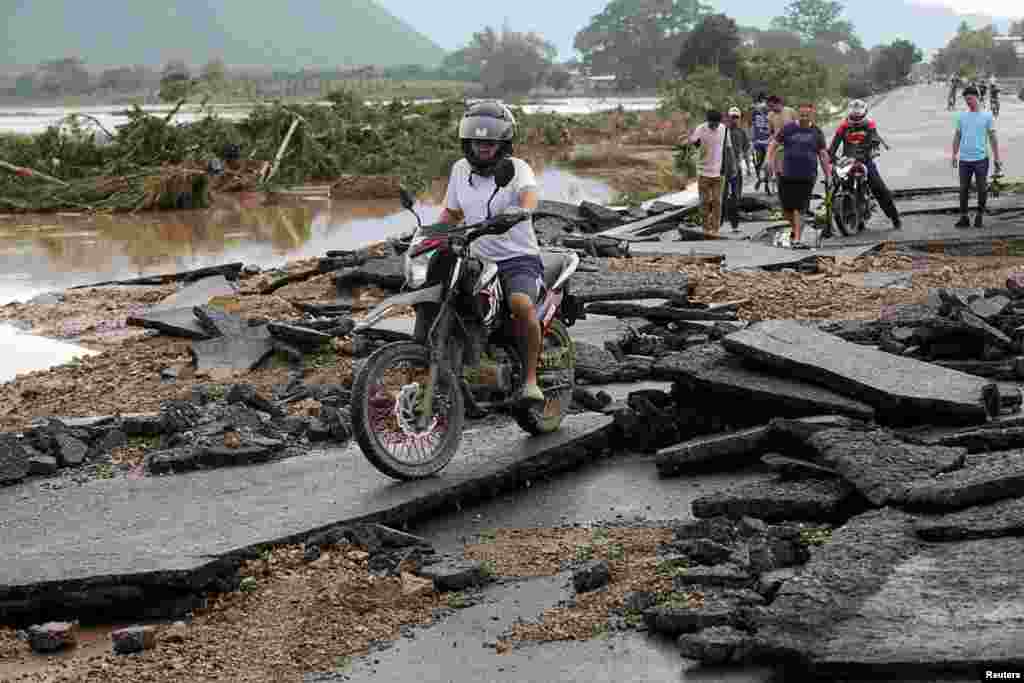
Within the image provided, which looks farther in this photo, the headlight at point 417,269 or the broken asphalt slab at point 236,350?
the broken asphalt slab at point 236,350

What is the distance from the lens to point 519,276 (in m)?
8.06

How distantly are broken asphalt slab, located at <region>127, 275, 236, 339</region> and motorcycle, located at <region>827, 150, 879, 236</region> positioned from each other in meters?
8.72

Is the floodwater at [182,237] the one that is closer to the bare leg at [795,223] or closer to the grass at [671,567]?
the bare leg at [795,223]

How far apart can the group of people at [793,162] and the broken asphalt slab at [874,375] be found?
1082cm

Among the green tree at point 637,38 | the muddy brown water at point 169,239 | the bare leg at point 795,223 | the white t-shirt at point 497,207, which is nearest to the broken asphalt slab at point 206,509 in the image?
the white t-shirt at point 497,207

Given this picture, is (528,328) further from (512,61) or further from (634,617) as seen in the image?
(512,61)

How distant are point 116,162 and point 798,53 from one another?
50242mm

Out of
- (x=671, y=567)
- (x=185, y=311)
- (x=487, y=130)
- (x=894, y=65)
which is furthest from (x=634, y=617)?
(x=894, y=65)

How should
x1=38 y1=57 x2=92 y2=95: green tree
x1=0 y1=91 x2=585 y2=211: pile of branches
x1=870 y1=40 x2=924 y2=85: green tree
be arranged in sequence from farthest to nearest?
x1=38 y1=57 x2=92 y2=95: green tree
x1=870 y1=40 x2=924 y2=85: green tree
x1=0 y1=91 x2=585 y2=211: pile of branches

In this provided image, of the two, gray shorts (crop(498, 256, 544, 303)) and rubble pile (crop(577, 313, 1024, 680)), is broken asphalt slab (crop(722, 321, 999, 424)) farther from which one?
gray shorts (crop(498, 256, 544, 303))

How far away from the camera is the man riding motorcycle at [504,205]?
7938mm

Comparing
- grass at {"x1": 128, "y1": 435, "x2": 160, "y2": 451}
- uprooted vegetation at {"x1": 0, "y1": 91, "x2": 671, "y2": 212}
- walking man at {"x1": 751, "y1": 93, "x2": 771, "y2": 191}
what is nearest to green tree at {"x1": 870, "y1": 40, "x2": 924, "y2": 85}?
uprooted vegetation at {"x1": 0, "y1": 91, "x2": 671, "y2": 212}

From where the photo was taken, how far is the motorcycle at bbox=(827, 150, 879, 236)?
20.4 metres

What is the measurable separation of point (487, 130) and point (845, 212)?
13626 millimetres
